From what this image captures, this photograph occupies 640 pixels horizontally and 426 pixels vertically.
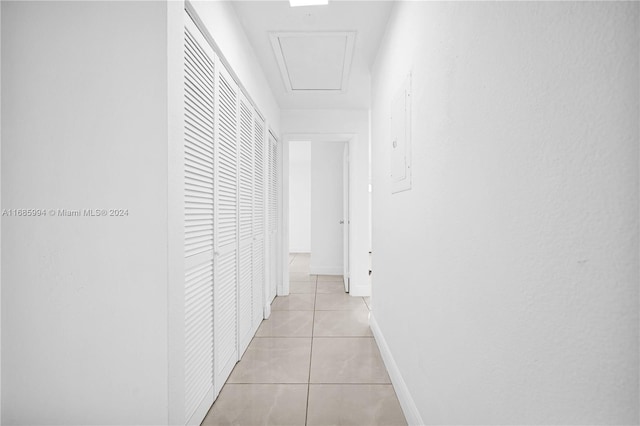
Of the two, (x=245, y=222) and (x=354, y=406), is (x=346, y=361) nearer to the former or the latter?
(x=354, y=406)

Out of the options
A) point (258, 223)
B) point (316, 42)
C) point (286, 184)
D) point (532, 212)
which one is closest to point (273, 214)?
point (286, 184)

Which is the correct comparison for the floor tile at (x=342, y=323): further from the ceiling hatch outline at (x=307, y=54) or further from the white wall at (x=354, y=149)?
the ceiling hatch outline at (x=307, y=54)

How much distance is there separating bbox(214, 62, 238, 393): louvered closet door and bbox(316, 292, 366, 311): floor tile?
1.69 m

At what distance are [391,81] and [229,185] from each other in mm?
1326

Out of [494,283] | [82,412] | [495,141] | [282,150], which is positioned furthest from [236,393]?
[282,150]

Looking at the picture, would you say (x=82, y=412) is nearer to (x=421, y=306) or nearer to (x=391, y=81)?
(x=421, y=306)

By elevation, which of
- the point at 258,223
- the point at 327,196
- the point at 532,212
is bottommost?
the point at 258,223

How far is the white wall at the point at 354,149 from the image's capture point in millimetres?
4582

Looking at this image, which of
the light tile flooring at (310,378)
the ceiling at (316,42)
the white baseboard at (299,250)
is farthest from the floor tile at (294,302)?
the white baseboard at (299,250)

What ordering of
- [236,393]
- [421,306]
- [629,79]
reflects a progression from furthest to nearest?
[236,393], [421,306], [629,79]

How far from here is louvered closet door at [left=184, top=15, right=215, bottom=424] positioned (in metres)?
1.60

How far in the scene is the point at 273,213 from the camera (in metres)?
4.25

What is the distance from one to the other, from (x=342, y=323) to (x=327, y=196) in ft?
9.68

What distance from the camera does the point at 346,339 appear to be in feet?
9.99
